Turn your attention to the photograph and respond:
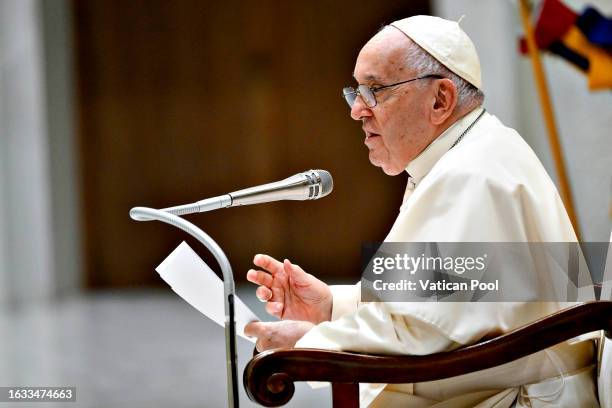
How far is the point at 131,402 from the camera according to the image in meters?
4.42

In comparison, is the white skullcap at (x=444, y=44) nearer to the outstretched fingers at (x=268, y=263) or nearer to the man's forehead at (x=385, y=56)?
the man's forehead at (x=385, y=56)

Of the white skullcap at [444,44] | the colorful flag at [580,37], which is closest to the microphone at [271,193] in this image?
Answer: the white skullcap at [444,44]

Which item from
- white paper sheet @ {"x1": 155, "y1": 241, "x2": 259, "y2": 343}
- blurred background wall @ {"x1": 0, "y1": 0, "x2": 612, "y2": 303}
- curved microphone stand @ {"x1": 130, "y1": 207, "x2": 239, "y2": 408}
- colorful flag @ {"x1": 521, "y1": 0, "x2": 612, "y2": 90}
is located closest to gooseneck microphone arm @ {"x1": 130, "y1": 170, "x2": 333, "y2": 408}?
curved microphone stand @ {"x1": 130, "y1": 207, "x2": 239, "y2": 408}

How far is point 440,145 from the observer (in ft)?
7.34

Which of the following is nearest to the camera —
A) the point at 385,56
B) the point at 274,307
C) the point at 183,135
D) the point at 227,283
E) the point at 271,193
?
the point at 227,283

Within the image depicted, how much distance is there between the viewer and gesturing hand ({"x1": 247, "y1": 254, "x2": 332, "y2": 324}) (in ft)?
7.55

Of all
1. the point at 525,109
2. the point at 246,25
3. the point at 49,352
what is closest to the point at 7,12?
the point at 246,25

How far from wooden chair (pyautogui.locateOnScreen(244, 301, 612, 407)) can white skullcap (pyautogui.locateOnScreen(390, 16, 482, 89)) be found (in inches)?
28.0

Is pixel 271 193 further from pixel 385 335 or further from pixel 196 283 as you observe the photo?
pixel 385 335

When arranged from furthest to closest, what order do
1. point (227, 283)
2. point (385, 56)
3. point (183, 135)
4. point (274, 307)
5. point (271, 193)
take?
point (183, 135)
point (274, 307)
point (385, 56)
point (271, 193)
point (227, 283)

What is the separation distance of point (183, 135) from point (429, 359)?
7478 mm

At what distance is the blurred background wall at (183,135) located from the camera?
8766 mm

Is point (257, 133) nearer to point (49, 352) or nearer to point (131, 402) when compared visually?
point (49, 352)

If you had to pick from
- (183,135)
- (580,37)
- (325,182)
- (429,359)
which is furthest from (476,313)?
(183,135)
